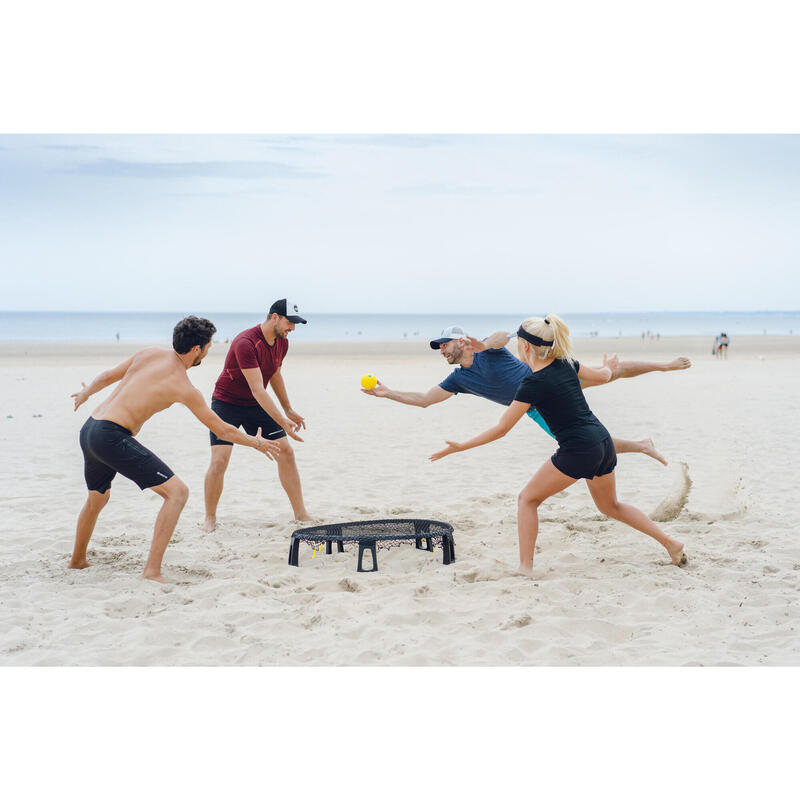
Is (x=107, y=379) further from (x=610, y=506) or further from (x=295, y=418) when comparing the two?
(x=610, y=506)

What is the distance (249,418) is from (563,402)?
9.29 ft

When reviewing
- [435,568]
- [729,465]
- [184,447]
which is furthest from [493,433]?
[184,447]

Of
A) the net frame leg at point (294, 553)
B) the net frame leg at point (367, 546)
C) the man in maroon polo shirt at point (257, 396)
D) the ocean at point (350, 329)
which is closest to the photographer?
the net frame leg at point (367, 546)

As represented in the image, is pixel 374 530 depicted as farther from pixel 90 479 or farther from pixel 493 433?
pixel 90 479

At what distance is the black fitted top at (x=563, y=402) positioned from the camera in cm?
484

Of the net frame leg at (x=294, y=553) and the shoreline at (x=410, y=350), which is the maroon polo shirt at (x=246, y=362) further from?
the shoreline at (x=410, y=350)

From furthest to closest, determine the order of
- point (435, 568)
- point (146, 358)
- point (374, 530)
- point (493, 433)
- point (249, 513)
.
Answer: point (249, 513) < point (374, 530) < point (435, 568) < point (146, 358) < point (493, 433)

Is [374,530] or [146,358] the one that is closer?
[146,358]

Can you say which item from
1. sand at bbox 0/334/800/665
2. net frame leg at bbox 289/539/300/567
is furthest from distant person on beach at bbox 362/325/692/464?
net frame leg at bbox 289/539/300/567

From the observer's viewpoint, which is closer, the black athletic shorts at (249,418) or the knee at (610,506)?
the knee at (610,506)

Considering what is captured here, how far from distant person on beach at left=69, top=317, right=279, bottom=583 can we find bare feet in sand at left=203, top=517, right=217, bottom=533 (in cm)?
119

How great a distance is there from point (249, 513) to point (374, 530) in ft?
5.32

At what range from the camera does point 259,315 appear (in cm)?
13450

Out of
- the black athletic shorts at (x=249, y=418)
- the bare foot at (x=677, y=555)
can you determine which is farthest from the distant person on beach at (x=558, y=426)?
the black athletic shorts at (x=249, y=418)
